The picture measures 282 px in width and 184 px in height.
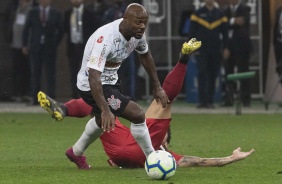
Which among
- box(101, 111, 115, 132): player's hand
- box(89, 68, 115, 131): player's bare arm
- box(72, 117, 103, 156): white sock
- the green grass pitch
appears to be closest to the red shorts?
the green grass pitch

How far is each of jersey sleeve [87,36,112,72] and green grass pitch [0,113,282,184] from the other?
3.94 ft

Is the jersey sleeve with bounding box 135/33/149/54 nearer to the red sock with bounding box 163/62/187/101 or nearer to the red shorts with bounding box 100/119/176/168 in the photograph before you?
the red sock with bounding box 163/62/187/101

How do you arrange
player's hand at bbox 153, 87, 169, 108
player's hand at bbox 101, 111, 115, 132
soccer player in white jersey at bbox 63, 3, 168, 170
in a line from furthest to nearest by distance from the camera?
player's hand at bbox 153, 87, 169, 108, soccer player in white jersey at bbox 63, 3, 168, 170, player's hand at bbox 101, 111, 115, 132

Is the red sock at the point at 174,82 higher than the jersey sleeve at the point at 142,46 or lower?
lower

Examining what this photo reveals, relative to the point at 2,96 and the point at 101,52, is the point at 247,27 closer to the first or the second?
the point at 2,96

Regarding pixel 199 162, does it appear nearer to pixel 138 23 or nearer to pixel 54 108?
pixel 54 108

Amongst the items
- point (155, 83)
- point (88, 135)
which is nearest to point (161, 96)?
point (155, 83)

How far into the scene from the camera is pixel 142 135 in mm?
11945

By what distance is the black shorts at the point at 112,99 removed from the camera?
11914 millimetres

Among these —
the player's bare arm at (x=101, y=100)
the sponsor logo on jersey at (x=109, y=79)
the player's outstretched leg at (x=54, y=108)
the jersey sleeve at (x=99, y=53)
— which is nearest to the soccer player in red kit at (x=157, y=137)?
the player's outstretched leg at (x=54, y=108)

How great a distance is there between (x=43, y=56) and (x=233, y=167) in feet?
35.3

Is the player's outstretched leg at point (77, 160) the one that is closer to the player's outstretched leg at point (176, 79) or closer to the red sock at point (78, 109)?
the red sock at point (78, 109)

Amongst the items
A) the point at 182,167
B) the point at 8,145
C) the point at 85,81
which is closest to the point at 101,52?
the point at 85,81

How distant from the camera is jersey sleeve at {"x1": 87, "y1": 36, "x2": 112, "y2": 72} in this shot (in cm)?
1163
